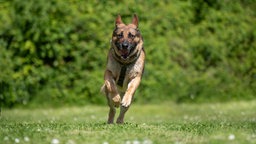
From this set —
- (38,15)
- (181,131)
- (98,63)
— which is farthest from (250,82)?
(181,131)

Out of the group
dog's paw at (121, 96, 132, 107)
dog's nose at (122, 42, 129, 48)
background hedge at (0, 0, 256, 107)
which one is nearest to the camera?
dog's paw at (121, 96, 132, 107)

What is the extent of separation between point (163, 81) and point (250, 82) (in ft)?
10.3

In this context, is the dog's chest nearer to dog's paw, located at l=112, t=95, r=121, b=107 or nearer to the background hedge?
dog's paw, located at l=112, t=95, r=121, b=107

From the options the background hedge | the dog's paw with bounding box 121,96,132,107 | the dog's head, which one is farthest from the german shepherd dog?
the background hedge

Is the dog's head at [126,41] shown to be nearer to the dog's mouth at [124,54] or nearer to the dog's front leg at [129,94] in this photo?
the dog's mouth at [124,54]

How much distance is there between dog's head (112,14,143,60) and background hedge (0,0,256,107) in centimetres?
912

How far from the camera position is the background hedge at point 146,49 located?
21203mm

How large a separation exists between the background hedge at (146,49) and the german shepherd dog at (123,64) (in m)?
9.06

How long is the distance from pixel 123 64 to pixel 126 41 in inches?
16.7

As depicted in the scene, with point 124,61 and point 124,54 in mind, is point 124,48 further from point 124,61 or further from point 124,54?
point 124,61

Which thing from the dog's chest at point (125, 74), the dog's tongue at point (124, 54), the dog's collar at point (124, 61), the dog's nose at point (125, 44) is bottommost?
the dog's chest at point (125, 74)

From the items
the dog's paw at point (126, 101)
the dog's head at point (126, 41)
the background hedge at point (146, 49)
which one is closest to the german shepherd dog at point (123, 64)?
the dog's head at point (126, 41)

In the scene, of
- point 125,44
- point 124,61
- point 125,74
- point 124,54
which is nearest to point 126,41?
point 125,44

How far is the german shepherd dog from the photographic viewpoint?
1201 centimetres
